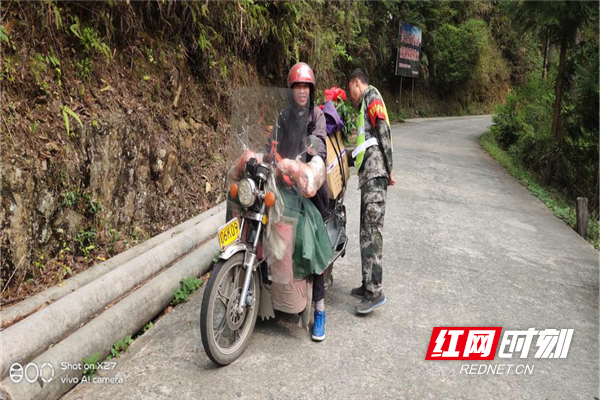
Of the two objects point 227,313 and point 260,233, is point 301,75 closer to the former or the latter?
point 260,233

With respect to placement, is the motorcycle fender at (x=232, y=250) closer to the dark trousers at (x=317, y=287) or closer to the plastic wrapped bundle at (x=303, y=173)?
the plastic wrapped bundle at (x=303, y=173)

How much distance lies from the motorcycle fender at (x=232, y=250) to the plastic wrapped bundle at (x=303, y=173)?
0.57 metres

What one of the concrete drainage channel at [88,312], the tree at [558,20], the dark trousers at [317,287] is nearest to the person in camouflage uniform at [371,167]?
the dark trousers at [317,287]

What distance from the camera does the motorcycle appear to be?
3240 millimetres

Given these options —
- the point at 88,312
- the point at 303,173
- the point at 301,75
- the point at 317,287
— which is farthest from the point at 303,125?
the point at 88,312

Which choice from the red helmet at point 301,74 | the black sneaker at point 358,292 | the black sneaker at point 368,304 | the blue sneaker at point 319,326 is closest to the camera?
the red helmet at point 301,74

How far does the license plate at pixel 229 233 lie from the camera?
313 centimetres

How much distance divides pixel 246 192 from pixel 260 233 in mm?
344

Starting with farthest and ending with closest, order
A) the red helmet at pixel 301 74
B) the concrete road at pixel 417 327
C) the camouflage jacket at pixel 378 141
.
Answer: the camouflage jacket at pixel 378 141
the red helmet at pixel 301 74
the concrete road at pixel 417 327

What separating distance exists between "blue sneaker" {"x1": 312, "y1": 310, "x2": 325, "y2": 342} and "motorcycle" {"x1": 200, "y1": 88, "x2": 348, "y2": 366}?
0.28 ft

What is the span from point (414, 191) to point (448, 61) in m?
24.0

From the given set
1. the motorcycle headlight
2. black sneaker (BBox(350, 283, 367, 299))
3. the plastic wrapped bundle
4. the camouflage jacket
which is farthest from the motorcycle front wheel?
the camouflage jacket

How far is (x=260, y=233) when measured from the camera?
340 centimetres

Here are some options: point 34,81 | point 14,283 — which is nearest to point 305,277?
point 14,283
